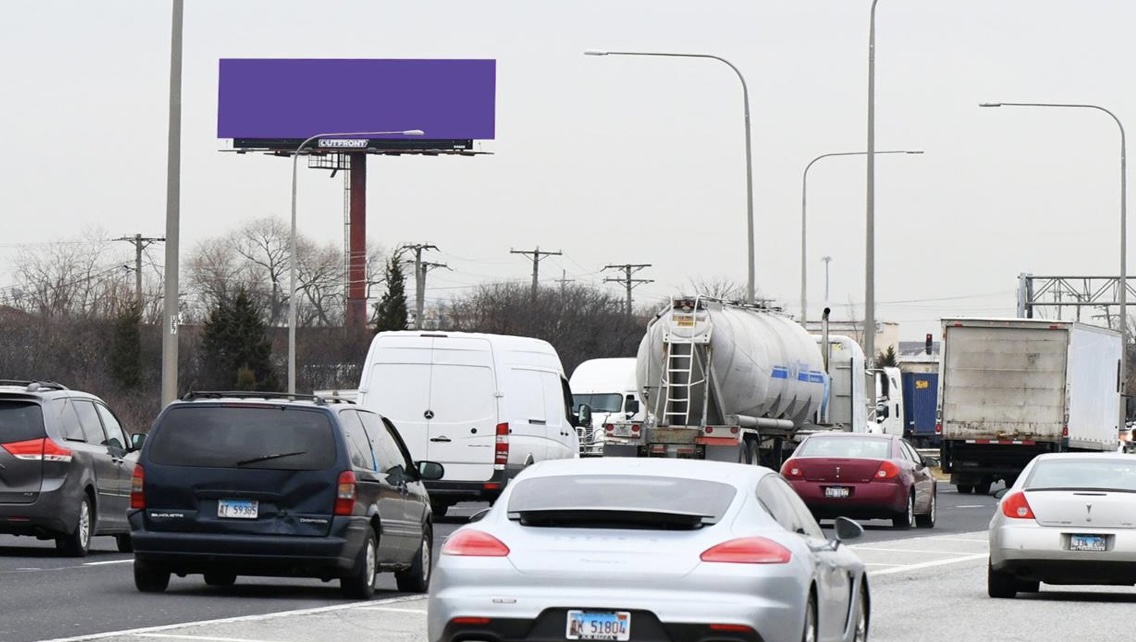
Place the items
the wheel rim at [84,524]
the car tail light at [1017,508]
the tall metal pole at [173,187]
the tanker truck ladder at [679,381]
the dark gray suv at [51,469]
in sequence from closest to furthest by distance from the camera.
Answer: the car tail light at [1017,508]
the dark gray suv at [51,469]
the wheel rim at [84,524]
the tall metal pole at [173,187]
the tanker truck ladder at [679,381]

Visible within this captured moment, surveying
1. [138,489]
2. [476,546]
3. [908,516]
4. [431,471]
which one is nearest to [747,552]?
[476,546]

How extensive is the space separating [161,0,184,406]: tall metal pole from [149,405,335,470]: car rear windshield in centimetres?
1116

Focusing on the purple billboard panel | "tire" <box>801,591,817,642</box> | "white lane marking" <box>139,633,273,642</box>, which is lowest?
"white lane marking" <box>139,633,273,642</box>

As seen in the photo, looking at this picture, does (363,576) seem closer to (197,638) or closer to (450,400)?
(197,638)

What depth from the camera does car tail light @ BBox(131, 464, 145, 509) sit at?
52.5ft

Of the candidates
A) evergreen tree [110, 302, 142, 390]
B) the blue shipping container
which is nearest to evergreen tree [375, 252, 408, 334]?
evergreen tree [110, 302, 142, 390]

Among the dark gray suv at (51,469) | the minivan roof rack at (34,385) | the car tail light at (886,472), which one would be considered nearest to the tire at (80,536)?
the dark gray suv at (51,469)

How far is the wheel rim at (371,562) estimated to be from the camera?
16.3 m

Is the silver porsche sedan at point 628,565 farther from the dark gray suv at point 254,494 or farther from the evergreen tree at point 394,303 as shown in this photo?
the evergreen tree at point 394,303

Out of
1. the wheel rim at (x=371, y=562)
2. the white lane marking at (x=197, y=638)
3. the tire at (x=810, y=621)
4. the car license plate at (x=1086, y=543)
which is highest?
the tire at (x=810, y=621)

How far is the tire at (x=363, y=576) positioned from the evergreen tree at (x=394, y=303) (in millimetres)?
82078

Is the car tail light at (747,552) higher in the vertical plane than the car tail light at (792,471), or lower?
higher

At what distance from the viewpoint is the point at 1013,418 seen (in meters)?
42.7

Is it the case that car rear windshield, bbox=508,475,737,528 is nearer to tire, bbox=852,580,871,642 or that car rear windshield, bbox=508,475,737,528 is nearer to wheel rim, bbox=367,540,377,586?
tire, bbox=852,580,871,642
